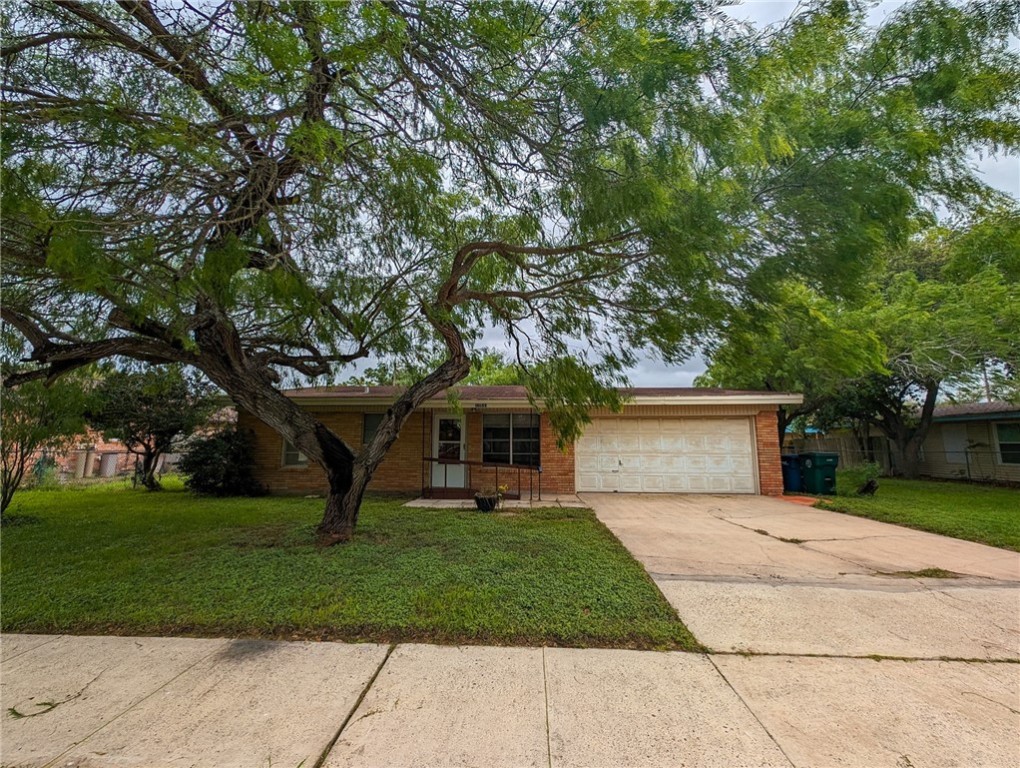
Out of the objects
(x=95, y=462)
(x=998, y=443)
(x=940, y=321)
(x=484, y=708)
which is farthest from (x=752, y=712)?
(x=95, y=462)

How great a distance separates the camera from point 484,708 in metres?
2.71

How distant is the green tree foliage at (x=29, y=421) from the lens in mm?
8055

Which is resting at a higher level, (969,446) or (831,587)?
(969,446)

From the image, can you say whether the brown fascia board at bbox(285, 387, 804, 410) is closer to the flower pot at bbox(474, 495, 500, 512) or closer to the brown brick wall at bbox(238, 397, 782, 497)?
the brown brick wall at bbox(238, 397, 782, 497)

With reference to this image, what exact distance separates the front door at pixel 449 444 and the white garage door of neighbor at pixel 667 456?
3.05 metres

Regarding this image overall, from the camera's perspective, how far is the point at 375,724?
2.57 metres

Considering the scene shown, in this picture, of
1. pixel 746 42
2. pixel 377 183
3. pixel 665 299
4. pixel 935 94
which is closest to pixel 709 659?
pixel 665 299

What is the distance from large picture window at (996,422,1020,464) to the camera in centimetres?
1622

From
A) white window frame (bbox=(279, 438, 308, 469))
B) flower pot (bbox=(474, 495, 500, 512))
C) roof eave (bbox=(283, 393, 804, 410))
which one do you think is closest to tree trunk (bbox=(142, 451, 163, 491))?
white window frame (bbox=(279, 438, 308, 469))

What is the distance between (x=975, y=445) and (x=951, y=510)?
10857mm

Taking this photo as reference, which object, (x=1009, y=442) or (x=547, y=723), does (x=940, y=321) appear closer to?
(x=1009, y=442)

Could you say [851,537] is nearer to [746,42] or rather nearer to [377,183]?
[746,42]

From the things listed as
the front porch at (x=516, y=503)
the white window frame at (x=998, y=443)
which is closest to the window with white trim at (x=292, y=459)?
the front porch at (x=516, y=503)

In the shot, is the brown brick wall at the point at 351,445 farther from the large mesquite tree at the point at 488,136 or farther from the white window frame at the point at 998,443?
the white window frame at the point at 998,443
